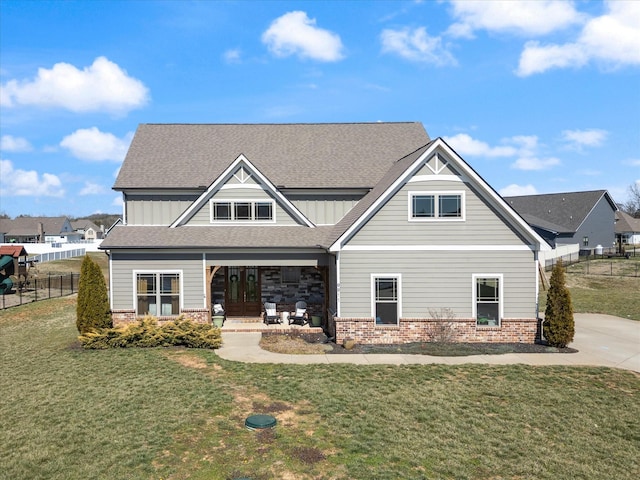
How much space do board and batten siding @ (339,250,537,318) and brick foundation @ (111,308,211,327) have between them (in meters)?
6.06

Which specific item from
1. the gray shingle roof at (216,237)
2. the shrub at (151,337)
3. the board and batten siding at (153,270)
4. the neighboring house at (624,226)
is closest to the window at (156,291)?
the board and batten siding at (153,270)

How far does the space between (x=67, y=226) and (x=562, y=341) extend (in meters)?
130

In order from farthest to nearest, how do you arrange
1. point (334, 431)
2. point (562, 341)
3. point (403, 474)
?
point (562, 341) < point (334, 431) < point (403, 474)

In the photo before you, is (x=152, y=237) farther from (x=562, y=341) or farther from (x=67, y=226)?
(x=67, y=226)

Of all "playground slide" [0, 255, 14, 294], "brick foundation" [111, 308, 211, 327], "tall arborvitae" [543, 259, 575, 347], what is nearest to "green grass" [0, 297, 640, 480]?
"tall arborvitae" [543, 259, 575, 347]

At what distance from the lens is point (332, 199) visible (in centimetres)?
2105

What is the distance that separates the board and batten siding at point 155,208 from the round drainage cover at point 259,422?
13694 millimetres

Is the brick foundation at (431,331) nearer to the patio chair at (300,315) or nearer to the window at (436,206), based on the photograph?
the patio chair at (300,315)

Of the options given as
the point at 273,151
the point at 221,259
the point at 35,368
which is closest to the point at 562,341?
the point at 221,259

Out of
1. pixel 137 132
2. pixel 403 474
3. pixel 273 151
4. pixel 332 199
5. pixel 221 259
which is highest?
pixel 137 132

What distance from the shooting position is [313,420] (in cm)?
948

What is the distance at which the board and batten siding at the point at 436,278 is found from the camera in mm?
16469

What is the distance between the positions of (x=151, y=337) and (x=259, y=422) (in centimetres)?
846

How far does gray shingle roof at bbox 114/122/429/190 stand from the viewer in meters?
21.1
